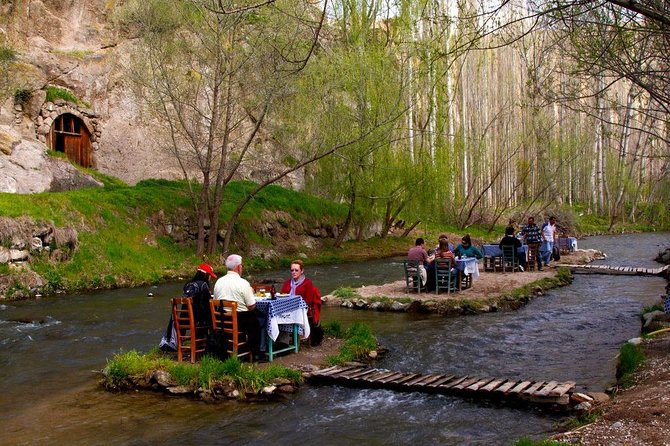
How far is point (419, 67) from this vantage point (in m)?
27.3

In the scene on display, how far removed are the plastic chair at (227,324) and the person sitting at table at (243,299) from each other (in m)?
0.13

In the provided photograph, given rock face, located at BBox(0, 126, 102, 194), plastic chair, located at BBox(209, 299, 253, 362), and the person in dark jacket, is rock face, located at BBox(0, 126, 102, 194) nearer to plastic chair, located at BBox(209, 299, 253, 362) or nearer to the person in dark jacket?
the person in dark jacket

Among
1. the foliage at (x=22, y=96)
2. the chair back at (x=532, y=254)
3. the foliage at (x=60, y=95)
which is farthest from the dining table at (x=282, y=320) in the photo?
the foliage at (x=60, y=95)

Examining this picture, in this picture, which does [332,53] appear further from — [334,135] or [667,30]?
[667,30]

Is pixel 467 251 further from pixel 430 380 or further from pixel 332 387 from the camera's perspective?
pixel 332 387

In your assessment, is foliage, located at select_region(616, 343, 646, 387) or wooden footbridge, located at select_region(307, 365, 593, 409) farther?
foliage, located at select_region(616, 343, 646, 387)

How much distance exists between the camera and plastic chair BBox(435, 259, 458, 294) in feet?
50.4

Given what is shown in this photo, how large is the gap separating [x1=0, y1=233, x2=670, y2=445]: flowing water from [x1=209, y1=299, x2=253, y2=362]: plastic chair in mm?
1183

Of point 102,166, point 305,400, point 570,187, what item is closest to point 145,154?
point 102,166

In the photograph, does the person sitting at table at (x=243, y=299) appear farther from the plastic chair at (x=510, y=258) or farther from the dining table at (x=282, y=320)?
the plastic chair at (x=510, y=258)

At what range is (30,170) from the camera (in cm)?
2375

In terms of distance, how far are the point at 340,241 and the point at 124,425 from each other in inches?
943

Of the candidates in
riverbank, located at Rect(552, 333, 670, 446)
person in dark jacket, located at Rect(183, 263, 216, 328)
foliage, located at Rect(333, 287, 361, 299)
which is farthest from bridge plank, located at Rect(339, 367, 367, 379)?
foliage, located at Rect(333, 287, 361, 299)

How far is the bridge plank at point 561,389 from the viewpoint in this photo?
7.36m
